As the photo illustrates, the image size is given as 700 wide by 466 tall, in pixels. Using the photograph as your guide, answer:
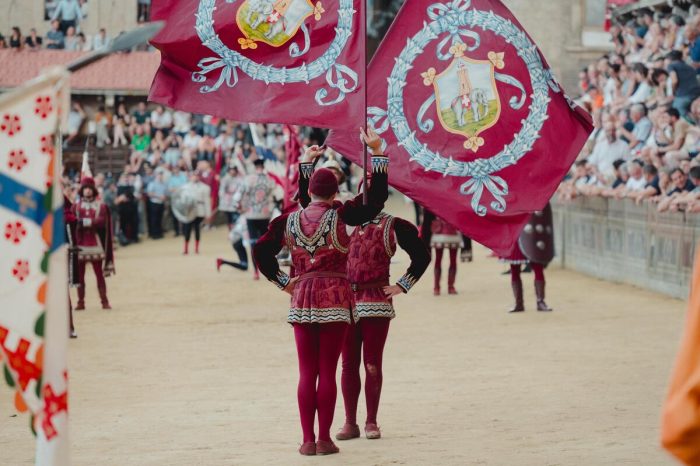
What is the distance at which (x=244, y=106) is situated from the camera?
900cm

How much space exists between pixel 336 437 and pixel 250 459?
3.12ft

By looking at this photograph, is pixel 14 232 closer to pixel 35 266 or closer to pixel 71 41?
pixel 35 266

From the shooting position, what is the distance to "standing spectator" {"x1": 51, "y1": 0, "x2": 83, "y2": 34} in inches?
1606

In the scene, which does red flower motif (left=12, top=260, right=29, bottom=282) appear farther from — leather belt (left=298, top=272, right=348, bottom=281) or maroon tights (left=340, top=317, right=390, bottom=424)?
maroon tights (left=340, top=317, right=390, bottom=424)

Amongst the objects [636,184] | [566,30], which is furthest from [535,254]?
[566,30]

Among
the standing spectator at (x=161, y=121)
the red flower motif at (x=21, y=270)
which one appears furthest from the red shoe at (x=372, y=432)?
the standing spectator at (x=161, y=121)

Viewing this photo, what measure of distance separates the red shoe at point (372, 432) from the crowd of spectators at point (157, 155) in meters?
18.3

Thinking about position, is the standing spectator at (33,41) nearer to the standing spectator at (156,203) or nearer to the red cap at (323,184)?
the standing spectator at (156,203)

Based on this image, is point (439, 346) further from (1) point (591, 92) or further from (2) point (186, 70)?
(1) point (591, 92)

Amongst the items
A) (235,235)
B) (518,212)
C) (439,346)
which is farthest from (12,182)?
(235,235)

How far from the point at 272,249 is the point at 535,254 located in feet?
28.1

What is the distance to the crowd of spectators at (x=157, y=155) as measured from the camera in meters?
31.3

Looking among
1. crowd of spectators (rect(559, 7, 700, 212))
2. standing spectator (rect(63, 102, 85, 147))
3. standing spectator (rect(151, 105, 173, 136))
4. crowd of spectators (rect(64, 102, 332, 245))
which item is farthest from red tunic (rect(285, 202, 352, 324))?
standing spectator (rect(63, 102, 85, 147))

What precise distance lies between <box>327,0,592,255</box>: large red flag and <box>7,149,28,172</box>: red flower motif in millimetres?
4230
